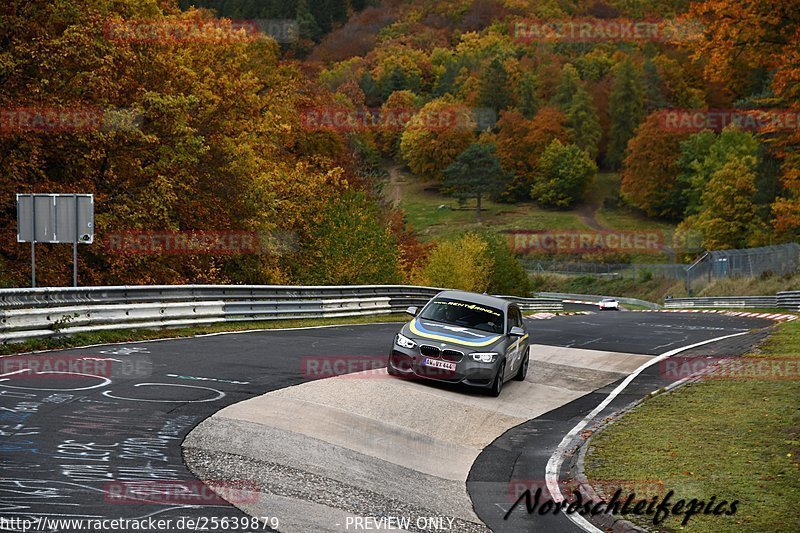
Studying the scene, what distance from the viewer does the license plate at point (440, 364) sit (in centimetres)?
1524

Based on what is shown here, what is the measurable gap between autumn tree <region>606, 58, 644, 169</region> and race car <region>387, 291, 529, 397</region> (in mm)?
156778

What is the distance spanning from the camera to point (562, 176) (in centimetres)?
14825

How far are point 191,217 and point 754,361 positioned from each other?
21.2 m

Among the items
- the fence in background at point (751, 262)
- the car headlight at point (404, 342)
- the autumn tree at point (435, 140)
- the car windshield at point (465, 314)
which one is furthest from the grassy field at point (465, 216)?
the car headlight at point (404, 342)

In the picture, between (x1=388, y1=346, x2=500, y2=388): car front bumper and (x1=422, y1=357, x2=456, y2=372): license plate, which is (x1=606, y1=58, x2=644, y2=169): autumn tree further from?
(x1=422, y1=357, x2=456, y2=372): license plate

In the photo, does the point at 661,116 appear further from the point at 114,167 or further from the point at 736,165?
the point at 114,167

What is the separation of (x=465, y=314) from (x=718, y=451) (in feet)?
19.3

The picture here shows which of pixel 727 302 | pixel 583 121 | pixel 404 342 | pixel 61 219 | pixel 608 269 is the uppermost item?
pixel 583 121

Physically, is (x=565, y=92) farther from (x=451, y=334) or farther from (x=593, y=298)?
(x=451, y=334)

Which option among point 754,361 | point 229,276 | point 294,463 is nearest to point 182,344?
point 294,463

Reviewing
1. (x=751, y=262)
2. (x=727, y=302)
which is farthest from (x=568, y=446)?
(x=751, y=262)

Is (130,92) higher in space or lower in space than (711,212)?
higher

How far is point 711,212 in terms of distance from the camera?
105 metres

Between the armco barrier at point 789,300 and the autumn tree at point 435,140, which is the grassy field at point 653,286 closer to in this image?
the armco barrier at point 789,300
